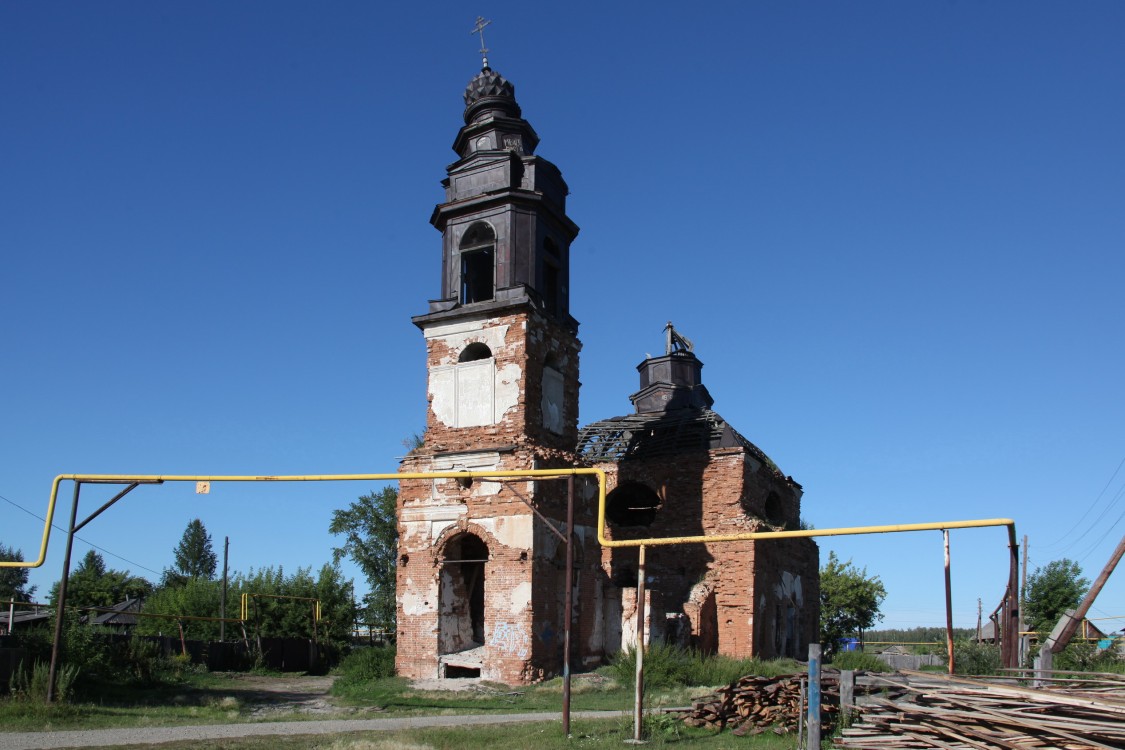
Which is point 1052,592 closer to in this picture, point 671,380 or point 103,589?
point 671,380

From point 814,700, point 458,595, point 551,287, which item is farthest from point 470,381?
point 814,700

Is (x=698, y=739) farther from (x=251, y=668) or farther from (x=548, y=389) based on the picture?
(x=251, y=668)

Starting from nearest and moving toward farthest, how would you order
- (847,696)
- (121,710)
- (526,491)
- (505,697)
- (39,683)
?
(847,696)
(39,683)
(121,710)
(505,697)
(526,491)

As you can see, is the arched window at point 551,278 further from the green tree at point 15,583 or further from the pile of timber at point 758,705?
the green tree at point 15,583

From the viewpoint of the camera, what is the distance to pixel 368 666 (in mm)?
21812

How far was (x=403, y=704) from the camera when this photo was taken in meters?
18.0

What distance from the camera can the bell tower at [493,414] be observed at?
68.7 ft

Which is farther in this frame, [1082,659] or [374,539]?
[374,539]

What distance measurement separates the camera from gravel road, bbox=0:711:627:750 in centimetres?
1234

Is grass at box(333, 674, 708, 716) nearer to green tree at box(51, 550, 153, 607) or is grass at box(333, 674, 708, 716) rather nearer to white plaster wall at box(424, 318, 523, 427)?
white plaster wall at box(424, 318, 523, 427)

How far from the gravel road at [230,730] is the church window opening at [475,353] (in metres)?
9.43

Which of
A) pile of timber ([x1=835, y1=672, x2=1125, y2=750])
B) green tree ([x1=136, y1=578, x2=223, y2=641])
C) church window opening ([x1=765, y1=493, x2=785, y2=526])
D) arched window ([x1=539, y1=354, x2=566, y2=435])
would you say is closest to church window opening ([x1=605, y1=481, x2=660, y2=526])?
church window opening ([x1=765, y1=493, x2=785, y2=526])

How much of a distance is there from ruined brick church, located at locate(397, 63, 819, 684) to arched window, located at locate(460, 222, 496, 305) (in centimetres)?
4

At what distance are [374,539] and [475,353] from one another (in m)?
24.7
